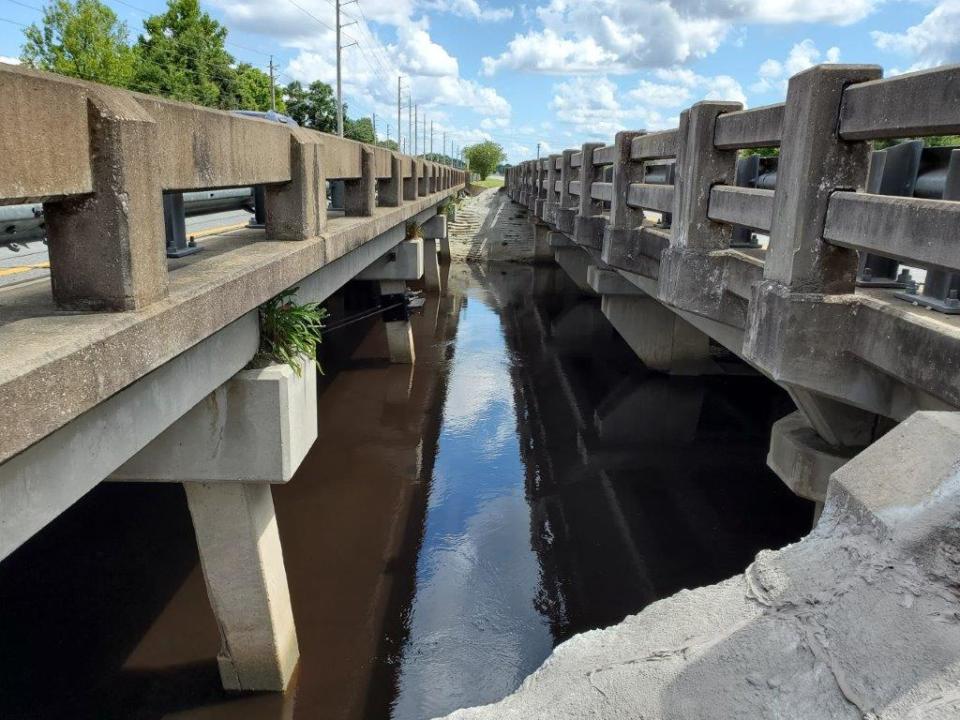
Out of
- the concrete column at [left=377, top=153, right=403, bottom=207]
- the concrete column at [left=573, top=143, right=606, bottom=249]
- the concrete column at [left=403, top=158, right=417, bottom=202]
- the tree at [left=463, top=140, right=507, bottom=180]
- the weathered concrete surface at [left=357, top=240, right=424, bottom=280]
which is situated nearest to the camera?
the concrete column at [left=573, top=143, right=606, bottom=249]

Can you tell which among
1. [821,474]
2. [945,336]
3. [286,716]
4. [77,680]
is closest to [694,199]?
[821,474]

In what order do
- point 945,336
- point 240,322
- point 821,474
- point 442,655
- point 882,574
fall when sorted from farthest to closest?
point 442,655, point 240,322, point 821,474, point 945,336, point 882,574

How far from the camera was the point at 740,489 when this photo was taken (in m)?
9.95

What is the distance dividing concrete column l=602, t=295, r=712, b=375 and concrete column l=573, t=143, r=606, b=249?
7.58ft

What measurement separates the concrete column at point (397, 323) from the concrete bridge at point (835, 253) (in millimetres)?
9550

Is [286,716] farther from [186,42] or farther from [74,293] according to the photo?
[186,42]

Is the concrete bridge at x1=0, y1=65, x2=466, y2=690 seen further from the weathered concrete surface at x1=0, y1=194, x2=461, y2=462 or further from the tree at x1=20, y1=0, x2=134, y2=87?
the tree at x1=20, y1=0, x2=134, y2=87

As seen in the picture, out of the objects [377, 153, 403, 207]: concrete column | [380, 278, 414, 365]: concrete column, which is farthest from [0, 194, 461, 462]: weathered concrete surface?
[380, 278, 414, 365]: concrete column

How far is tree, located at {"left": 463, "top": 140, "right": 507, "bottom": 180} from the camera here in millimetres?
96975

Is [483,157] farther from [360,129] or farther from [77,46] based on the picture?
[77,46]

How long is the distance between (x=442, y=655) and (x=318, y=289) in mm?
3420

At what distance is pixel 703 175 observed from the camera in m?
5.92

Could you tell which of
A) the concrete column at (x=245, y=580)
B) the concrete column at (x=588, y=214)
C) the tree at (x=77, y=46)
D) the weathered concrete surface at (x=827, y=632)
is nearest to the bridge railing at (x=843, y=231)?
the weathered concrete surface at (x=827, y=632)

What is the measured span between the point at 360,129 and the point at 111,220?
86.6 meters
